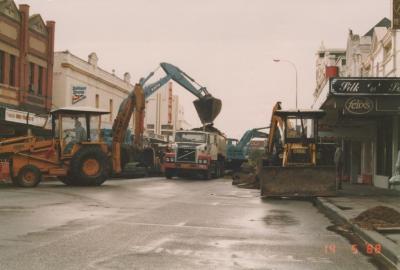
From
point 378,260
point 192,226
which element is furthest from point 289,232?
point 378,260

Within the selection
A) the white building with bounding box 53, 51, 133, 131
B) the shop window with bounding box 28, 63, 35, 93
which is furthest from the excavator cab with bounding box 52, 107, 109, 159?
the white building with bounding box 53, 51, 133, 131

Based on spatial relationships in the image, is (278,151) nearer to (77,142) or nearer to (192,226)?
(77,142)

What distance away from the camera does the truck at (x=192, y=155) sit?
3684 cm

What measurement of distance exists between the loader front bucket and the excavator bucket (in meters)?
22.3

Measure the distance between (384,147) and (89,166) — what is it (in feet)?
48.4

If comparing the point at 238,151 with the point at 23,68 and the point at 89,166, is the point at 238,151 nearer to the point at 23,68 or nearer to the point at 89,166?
the point at 23,68

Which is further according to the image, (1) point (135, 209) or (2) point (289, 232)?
(1) point (135, 209)

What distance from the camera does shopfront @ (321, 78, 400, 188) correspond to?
75.6 ft

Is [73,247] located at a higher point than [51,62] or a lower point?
lower

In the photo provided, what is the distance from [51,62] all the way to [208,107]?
10653mm

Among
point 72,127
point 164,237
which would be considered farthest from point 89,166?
point 164,237

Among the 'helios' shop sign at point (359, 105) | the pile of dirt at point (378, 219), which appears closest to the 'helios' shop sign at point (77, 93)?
the 'helios' shop sign at point (359, 105)

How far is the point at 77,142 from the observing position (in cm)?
2530
